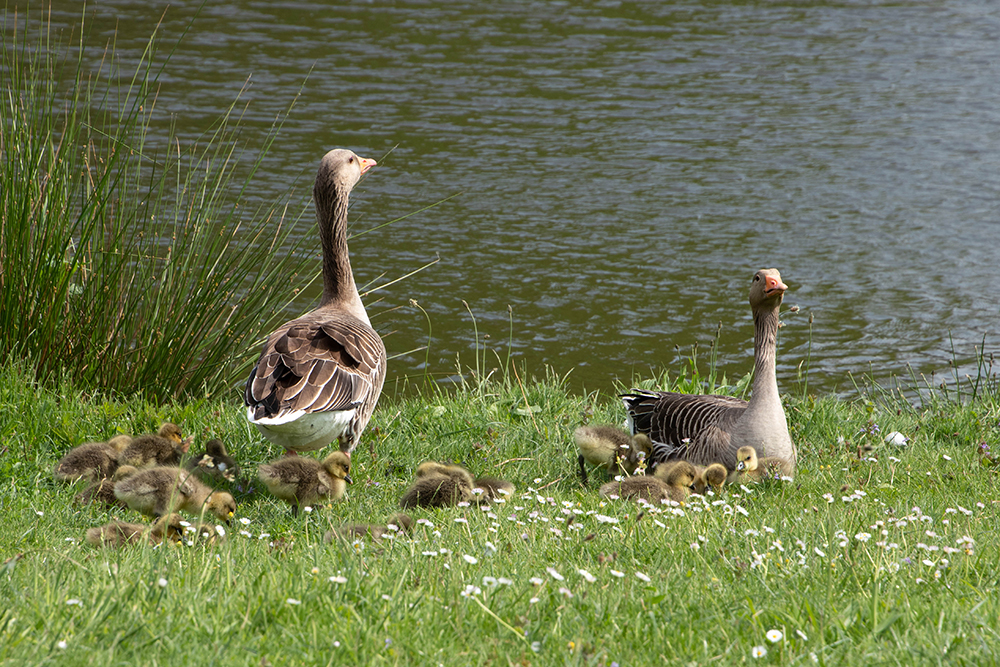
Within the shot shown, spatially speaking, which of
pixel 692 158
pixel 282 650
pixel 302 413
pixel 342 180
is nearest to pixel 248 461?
pixel 302 413

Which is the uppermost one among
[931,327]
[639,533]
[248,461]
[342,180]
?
[342,180]

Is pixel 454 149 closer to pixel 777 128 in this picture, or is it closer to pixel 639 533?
pixel 777 128

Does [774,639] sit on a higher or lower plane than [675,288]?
higher

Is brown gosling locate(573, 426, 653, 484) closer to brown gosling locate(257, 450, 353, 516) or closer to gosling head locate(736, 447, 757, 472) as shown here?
gosling head locate(736, 447, 757, 472)

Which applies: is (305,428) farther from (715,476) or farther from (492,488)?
(715,476)

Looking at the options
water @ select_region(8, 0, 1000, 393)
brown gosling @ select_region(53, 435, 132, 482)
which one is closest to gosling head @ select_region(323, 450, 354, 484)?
brown gosling @ select_region(53, 435, 132, 482)

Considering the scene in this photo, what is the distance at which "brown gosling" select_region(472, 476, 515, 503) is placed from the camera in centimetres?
576

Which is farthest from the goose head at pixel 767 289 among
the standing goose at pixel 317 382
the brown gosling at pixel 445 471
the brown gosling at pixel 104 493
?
the brown gosling at pixel 104 493

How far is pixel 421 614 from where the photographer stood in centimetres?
359

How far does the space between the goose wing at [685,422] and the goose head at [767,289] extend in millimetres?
677

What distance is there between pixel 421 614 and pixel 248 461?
3382 millimetres

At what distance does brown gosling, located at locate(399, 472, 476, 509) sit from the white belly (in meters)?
0.62

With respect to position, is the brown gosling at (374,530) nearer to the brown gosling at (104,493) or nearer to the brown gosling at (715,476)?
the brown gosling at (104,493)

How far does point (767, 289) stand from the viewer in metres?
6.62
